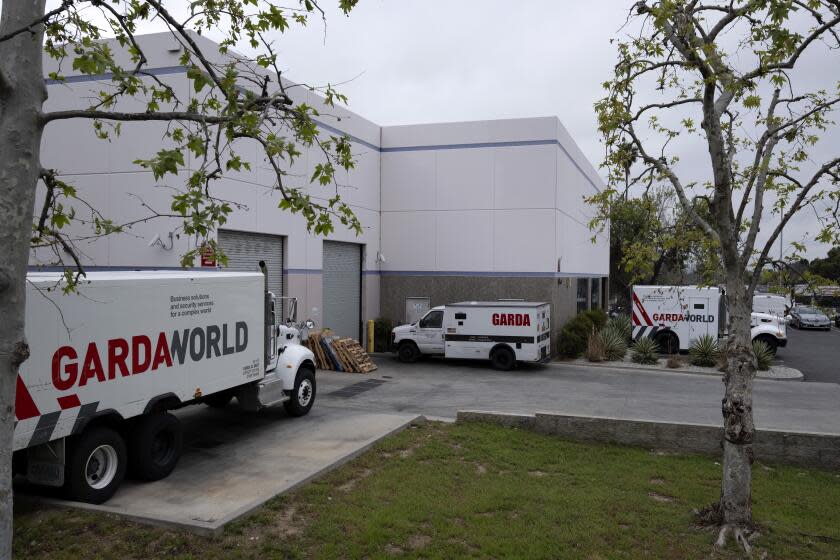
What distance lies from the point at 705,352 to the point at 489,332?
24.3 ft

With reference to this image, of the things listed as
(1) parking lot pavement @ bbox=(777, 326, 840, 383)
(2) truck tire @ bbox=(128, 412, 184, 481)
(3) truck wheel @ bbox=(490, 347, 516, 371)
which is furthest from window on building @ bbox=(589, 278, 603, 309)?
(2) truck tire @ bbox=(128, 412, 184, 481)

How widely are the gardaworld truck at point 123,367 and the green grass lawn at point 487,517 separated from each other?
0.76 m

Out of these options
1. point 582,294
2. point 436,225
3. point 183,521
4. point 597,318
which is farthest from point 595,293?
point 183,521

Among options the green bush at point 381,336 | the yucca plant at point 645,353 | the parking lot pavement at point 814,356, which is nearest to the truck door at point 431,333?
the green bush at point 381,336

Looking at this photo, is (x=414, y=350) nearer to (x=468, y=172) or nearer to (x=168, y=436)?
(x=468, y=172)

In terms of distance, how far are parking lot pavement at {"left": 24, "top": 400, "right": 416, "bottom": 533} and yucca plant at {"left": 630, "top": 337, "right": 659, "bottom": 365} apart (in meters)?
12.1

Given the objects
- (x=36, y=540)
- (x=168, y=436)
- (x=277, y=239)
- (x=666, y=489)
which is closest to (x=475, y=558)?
A: (x=666, y=489)

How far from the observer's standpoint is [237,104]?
5.29 m

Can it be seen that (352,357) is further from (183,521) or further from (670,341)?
(183,521)

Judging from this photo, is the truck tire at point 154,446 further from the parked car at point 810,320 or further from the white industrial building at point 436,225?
the parked car at point 810,320

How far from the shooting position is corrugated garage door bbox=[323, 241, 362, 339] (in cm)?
2206

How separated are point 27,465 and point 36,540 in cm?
116

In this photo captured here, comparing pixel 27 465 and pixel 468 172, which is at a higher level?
pixel 468 172

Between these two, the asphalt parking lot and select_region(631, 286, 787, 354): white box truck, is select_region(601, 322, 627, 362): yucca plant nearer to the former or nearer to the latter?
select_region(631, 286, 787, 354): white box truck
